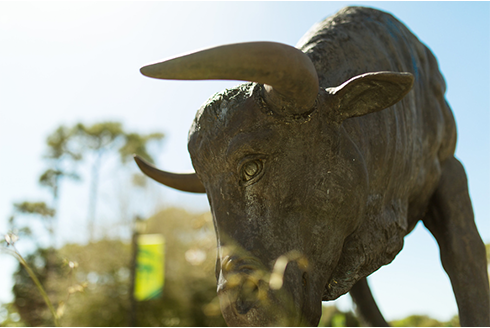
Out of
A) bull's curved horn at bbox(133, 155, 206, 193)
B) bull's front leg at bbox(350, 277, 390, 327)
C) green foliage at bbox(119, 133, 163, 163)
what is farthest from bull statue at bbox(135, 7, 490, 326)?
green foliage at bbox(119, 133, 163, 163)

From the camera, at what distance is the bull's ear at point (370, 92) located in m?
1.74

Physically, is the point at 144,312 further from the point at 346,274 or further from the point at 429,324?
the point at 346,274

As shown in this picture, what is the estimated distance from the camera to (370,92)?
1843 mm

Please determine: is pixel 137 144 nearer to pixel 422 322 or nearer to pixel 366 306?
pixel 422 322

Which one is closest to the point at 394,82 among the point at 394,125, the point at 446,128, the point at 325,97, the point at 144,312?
the point at 325,97

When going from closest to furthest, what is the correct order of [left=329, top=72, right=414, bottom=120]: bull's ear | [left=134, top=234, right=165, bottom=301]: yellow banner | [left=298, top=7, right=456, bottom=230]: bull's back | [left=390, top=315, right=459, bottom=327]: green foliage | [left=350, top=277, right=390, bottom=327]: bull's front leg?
[left=329, top=72, right=414, bottom=120]: bull's ear → [left=298, top=7, right=456, bottom=230]: bull's back → [left=350, top=277, right=390, bottom=327]: bull's front leg → [left=390, top=315, right=459, bottom=327]: green foliage → [left=134, top=234, right=165, bottom=301]: yellow banner

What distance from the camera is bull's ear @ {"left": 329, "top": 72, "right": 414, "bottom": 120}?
5.70 feet

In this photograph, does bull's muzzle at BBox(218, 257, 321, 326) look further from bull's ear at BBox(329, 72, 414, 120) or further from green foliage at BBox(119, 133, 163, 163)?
green foliage at BBox(119, 133, 163, 163)

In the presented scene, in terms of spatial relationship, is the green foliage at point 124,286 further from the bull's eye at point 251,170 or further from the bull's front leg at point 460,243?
the bull's eye at point 251,170

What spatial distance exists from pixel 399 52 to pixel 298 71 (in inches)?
60.8

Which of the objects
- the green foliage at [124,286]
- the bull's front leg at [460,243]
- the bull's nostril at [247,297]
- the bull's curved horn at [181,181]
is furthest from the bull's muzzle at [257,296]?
the green foliage at [124,286]

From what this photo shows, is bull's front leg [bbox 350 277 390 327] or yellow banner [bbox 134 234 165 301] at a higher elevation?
bull's front leg [bbox 350 277 390 327]

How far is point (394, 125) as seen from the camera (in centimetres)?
242

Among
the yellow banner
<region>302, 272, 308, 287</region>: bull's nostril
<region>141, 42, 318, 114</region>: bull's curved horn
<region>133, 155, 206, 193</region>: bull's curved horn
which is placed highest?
<region>141, 42, 318, 114</region>: bull's curved horn
